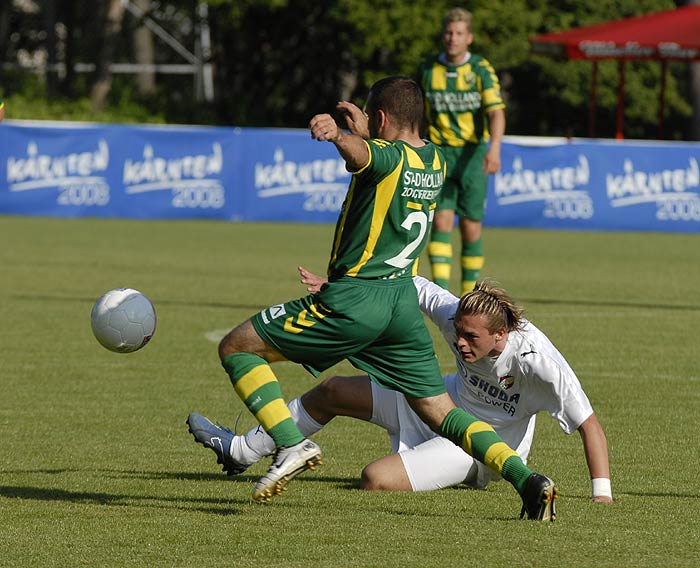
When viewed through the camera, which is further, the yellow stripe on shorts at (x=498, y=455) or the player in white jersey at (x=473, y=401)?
the player in white jersey at (x=473, y=401)

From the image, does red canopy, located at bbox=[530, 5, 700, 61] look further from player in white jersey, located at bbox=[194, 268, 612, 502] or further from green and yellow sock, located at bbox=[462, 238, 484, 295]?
player in white jersey, located at bbox=[194, 268, 612, 502]

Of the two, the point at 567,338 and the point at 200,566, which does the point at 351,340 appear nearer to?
the point at 200,566

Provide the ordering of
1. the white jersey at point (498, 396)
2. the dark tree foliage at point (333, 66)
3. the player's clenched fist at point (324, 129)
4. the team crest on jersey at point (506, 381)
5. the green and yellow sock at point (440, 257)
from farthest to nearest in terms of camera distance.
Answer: the dark tree foliage at point (333, 66) → the green and yellow sock at point (440, 257) → the team crest on jersey at point (506, 381) → the white jersey at point (498, 396) → the player's clenched fist at point (324, 129)

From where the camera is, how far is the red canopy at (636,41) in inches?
1225

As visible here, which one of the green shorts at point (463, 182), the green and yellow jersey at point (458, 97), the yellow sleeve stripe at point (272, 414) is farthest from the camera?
the green shorts at point (463, 182)

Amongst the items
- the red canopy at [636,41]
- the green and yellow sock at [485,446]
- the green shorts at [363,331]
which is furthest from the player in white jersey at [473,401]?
the red canopy at [636,41]

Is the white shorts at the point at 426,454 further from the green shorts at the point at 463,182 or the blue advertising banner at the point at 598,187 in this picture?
the blue advertising banner at the point at 598,187

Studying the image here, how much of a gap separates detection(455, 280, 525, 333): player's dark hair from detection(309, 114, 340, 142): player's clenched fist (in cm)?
105

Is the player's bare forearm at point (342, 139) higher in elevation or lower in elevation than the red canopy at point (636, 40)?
lower

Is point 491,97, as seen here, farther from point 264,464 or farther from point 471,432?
point 471,432

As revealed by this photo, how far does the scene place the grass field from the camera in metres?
5.19

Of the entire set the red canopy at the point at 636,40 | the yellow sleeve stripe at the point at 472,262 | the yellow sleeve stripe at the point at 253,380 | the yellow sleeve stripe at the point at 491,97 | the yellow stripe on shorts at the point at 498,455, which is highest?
the red canopy at the point at 636,40

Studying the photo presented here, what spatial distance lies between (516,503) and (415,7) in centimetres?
3178

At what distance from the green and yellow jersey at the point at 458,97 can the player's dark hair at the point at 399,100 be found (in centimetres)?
689
